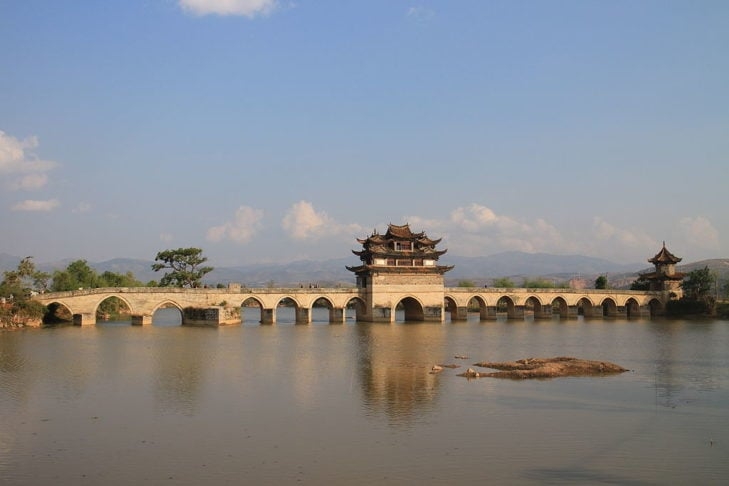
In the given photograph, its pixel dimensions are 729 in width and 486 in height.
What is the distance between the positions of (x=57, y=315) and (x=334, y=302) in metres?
21.1

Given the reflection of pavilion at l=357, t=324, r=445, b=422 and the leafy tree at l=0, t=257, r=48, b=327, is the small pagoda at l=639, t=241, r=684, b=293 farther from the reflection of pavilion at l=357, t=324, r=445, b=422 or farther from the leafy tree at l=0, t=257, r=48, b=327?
the leafy tree at l=0, t=257, r=48, b=327

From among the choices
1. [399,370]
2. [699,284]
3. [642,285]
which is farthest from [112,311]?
[699,284]

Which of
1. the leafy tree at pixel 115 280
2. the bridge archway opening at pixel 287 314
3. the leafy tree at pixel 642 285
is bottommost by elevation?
the bridge archway opening at pixel 287 314

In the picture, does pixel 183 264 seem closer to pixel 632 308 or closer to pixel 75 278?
pixel 75 278

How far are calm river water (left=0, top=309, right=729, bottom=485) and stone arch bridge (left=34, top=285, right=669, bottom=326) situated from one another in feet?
44.9

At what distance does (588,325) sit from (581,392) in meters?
34.5

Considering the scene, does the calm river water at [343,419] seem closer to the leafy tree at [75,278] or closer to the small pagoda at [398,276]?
the small pagoda at [398,276]

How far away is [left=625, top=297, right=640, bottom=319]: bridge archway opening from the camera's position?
6619 centimetres

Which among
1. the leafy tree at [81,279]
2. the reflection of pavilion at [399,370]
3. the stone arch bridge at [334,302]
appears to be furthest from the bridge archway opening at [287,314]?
the leafy tree at [81,279]

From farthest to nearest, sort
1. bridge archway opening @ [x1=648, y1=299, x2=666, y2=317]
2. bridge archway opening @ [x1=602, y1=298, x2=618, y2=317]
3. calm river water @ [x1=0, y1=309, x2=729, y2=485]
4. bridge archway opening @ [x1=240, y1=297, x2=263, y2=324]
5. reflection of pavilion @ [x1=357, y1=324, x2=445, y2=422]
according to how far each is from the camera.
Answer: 1. bridge archway opening @ [x1=648, y1=299, x2=666, y2=317]
2. bridge archway opening @ [x1=602, y1=298, x2=618, y2=317]
3. bridge archway opening @ [x1=240, y1=297, x2=263, y2=324]
4. reflection of pavilion @ [x1=357, y1=324, x2=445, y2=422]
5. calm river water @ [x1=0, y1=309, x2=729, y2=485]

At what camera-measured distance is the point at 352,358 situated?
29.6 m

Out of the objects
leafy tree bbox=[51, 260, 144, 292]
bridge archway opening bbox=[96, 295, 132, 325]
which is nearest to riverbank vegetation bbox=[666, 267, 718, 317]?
bridge archway opening bbox=[96, 295, 132, 325]

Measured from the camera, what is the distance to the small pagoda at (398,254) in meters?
53.8

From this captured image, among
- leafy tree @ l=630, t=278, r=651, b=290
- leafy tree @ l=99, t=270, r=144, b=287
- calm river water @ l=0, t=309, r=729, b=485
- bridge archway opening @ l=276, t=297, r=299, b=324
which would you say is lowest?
calm river water @ l=0, t=309, r=729, b=485
